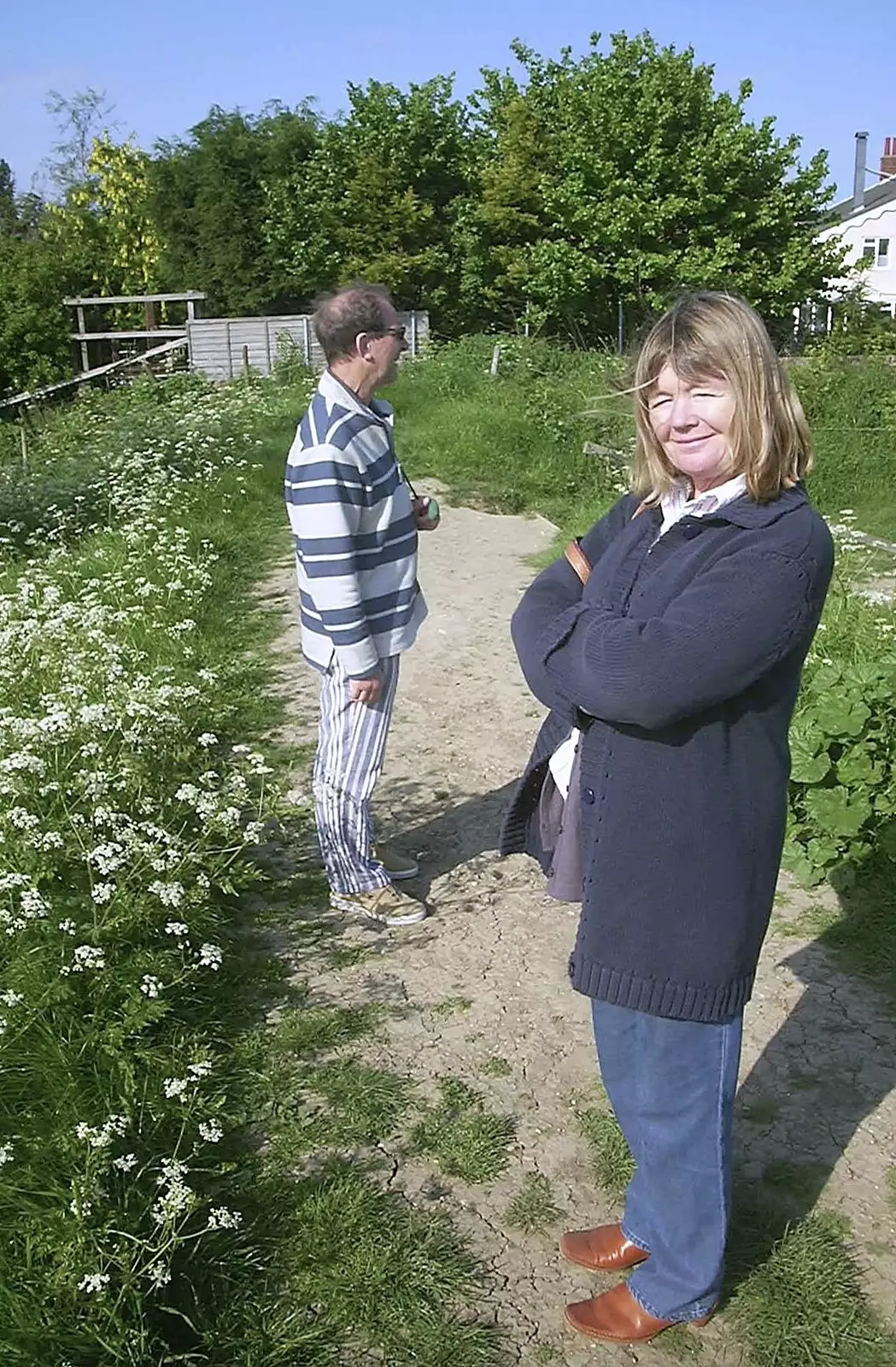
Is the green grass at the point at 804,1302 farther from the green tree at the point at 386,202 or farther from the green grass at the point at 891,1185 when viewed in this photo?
the green tree at the point at 386,202

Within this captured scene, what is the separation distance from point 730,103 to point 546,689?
2551cm

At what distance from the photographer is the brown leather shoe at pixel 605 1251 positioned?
245 cm

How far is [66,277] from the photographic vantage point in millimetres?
24641

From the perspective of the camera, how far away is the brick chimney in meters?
46.1

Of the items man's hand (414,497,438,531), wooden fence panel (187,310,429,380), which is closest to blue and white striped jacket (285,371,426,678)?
man's hand (414,497,438,531)

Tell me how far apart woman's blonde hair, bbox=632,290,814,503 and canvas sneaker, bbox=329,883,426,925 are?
2409mm

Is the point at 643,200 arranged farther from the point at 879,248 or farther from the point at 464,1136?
the point at 879,248

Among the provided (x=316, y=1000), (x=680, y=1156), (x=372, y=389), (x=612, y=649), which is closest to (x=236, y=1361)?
(x=680, y=1156)

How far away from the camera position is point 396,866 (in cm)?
420

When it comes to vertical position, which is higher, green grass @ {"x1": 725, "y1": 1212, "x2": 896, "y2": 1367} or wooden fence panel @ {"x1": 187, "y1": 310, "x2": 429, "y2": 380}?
wooden fence panel @ {"x1": 187, "y1": 310, "x2": 429, "y2": 380}

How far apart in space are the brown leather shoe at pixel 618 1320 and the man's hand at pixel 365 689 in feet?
5.98

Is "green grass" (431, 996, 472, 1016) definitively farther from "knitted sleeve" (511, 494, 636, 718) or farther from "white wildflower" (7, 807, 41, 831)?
"knitted sleeve" (511, 494, 636, 718)

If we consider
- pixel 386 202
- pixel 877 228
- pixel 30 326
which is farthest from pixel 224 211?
pixel 877 228

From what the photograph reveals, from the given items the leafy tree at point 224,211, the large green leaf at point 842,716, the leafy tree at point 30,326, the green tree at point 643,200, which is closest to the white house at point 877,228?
the green tree at point 643,200
